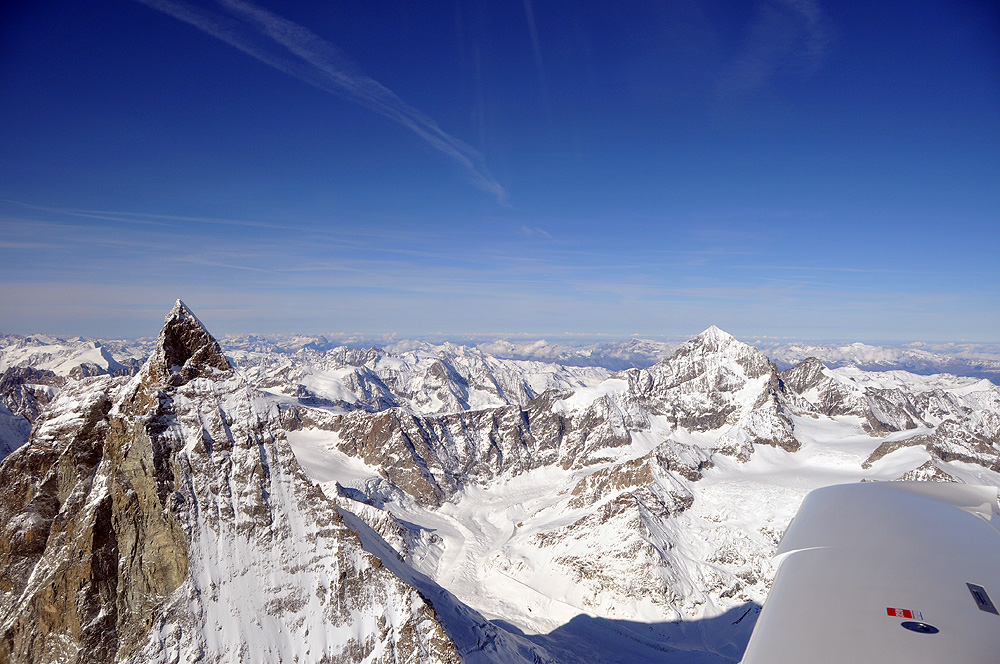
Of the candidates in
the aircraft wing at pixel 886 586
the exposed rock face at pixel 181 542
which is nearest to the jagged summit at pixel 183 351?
the exposed rock face at pixel 181 542

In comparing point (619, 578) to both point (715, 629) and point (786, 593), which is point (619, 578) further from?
point (786, 593)

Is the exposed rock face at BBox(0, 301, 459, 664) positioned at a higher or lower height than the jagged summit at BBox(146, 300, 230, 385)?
lower

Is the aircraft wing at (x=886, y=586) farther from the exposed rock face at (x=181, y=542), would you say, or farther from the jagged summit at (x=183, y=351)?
the jagged summit at (x=183, y=351)

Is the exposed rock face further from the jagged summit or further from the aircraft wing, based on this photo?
the aircraft wing

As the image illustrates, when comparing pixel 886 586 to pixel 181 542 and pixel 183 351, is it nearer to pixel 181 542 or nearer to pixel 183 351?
pixel 181 542

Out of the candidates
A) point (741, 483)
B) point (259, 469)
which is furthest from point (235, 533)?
point (741, 483)

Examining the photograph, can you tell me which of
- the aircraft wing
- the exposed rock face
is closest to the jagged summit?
the exposed rock face
